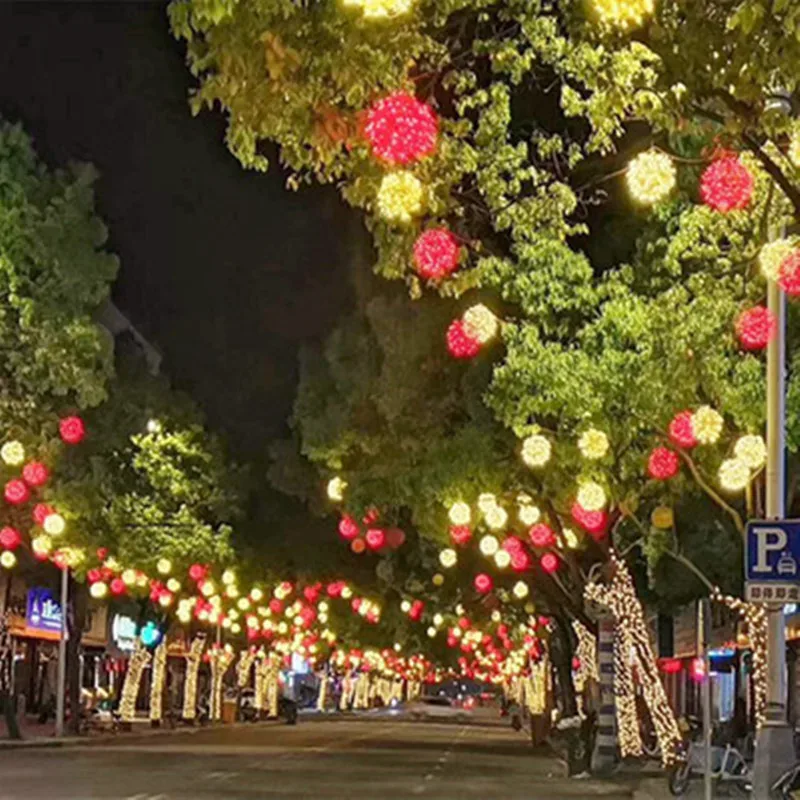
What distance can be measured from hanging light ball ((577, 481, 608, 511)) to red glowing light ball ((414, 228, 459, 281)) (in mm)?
11196

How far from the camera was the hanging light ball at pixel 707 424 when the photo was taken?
2092 centimetres

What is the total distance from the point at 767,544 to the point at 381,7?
8.59 m

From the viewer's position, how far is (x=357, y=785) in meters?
29.5

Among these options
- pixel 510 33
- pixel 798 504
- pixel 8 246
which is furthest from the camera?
pixel 8 246

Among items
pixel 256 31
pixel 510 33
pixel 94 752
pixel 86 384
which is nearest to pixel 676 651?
pixel 94 752

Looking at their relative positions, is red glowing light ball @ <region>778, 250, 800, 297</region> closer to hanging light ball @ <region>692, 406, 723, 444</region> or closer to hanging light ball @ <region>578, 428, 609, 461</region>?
hanging light ball @ <region>692, 406, 723, 444</region>

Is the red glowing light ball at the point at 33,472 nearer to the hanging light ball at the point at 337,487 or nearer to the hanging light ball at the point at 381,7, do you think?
the hanging light ball at the point at 337,487

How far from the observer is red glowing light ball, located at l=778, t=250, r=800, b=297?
620 inches

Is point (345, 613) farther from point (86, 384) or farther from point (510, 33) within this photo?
point (510, 33)

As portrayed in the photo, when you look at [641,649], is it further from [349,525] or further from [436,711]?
[436,711]

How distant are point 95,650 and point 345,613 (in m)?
16.1

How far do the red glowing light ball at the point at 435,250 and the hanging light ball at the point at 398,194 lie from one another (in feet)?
4.60

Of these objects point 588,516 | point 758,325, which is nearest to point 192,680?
point 588,516

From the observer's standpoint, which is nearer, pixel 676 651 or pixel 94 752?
pixel 94 752
